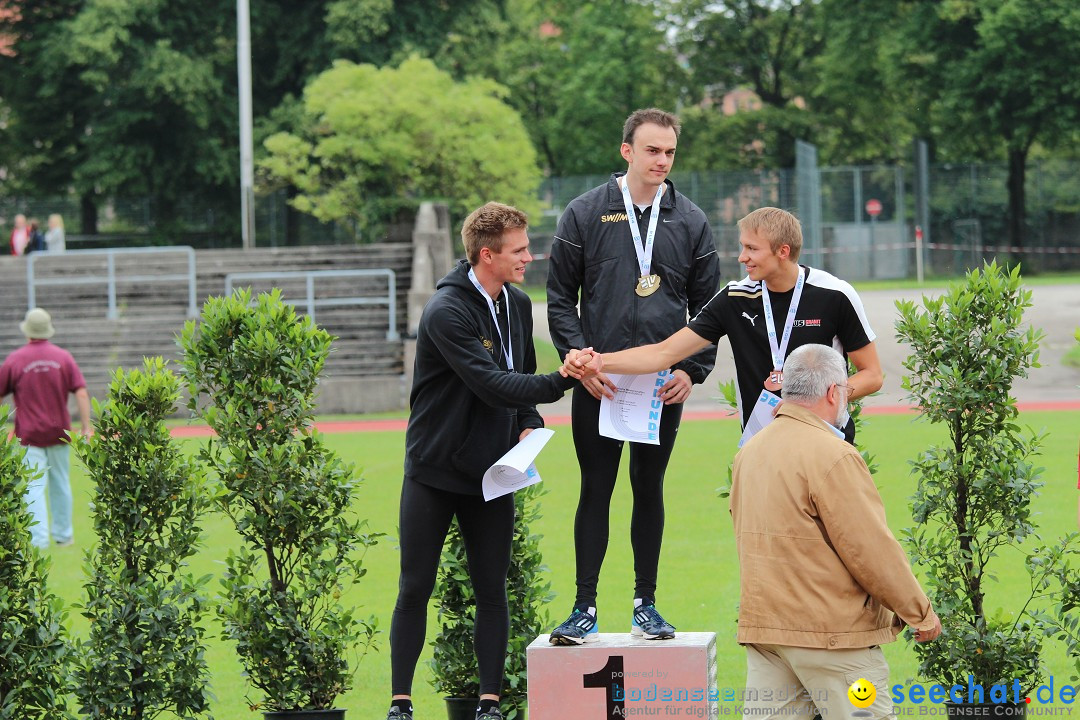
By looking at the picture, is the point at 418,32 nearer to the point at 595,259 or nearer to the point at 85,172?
the point at 85,172

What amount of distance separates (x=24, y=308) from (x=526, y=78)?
28771 millimetres

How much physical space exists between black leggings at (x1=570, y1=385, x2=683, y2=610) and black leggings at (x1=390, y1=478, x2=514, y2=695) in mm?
389

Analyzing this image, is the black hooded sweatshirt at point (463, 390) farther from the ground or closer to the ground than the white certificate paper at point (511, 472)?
farther from the ground

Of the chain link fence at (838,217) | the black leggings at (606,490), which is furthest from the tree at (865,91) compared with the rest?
the black leggings at (606,490)

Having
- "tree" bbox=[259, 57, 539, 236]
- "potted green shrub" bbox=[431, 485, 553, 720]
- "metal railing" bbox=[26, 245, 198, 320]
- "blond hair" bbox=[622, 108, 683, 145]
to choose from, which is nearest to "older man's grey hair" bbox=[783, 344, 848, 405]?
"blond hair" bbox=[622, 108, 683, 145]

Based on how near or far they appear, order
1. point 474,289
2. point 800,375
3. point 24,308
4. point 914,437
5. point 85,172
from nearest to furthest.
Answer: point 800,375 → point 474,289 → point 914,437 → point 24,308 → point 85,172

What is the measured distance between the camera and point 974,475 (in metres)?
5.90

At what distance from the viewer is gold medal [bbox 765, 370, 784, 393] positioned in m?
5.41

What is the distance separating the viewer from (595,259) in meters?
5.98

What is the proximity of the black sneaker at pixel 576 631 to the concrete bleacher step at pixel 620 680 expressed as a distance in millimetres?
50

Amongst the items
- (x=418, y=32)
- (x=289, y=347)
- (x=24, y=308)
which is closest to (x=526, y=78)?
(x=418, y=32)

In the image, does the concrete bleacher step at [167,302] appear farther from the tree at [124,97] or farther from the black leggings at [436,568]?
the black leggings at [436,568]

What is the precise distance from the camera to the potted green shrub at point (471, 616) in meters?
6.20

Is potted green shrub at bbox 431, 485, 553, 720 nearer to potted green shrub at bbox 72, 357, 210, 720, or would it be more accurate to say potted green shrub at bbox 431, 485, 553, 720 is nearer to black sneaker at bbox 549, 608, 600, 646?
black sneaker at bbox 549, 608, 600, 646
